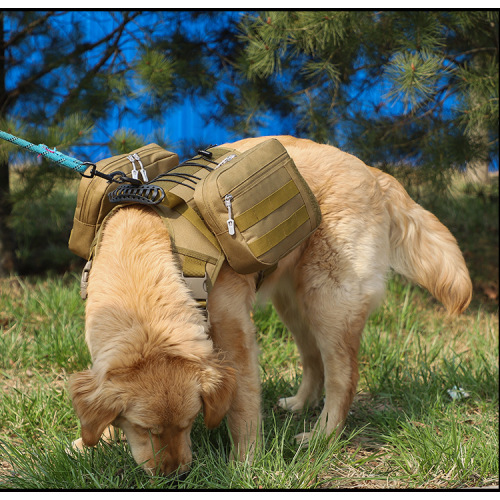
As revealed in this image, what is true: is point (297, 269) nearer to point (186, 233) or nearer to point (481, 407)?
point (186, 233)

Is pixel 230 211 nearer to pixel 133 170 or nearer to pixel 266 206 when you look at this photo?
pixel 266 206

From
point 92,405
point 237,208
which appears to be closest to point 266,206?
point 237,208

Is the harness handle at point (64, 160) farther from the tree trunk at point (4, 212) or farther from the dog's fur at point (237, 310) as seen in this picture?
the tree trunk at point (4, 212)

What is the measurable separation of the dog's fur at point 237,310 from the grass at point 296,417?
20cm

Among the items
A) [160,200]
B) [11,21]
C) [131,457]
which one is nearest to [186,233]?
[160,200]

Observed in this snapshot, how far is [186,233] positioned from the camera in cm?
280

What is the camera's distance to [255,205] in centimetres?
280

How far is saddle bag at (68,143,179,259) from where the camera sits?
302 centimetres

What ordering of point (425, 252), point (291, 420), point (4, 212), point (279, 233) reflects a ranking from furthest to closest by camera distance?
point (4, 212), point (425, 252), point (291, 420), point (279, 233)

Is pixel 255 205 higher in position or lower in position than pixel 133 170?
lower

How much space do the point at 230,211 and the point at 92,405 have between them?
3.59 ft

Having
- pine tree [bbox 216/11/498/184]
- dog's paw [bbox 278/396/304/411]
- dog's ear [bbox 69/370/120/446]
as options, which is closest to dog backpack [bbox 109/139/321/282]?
dog's ear [bbox 69/370/120/446]

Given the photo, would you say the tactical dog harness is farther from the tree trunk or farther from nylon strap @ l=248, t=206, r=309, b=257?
the tree trunk

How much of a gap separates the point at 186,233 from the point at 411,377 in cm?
218
